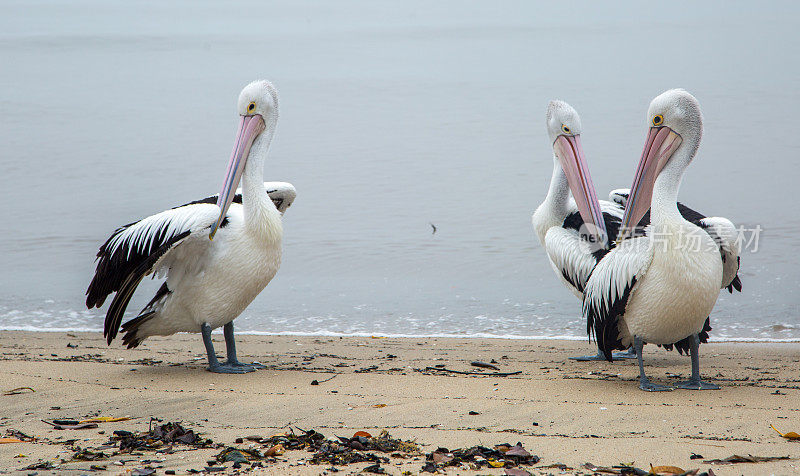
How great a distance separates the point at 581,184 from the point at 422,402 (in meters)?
2.34

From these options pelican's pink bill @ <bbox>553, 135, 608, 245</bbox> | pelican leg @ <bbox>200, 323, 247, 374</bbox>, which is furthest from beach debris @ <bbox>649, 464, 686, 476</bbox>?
pelican leg @ <bbox>200, 323, 247, 374</bbox>

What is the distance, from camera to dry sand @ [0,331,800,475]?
122 inches

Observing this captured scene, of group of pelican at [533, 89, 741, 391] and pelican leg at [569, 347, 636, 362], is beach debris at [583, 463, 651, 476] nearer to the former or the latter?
group of pelican at [533, 89, 741, 391]

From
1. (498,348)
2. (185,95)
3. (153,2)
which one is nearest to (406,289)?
(498,348)

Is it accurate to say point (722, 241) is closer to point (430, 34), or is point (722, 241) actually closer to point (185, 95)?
point (185, 95)

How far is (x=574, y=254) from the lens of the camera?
5180 millimetres

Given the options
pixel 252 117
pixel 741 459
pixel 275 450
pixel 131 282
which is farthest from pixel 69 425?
pixel 741 459

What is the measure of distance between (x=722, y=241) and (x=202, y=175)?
32.4ft

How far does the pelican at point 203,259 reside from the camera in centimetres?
453

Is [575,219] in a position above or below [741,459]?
above

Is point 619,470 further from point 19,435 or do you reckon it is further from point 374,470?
point 19,435

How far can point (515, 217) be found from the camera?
10273mm

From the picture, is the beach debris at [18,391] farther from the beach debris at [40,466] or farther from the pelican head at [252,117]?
the pelican head at [252,117]

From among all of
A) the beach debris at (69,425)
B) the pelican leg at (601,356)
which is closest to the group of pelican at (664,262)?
the pelican leg at (601,356)
